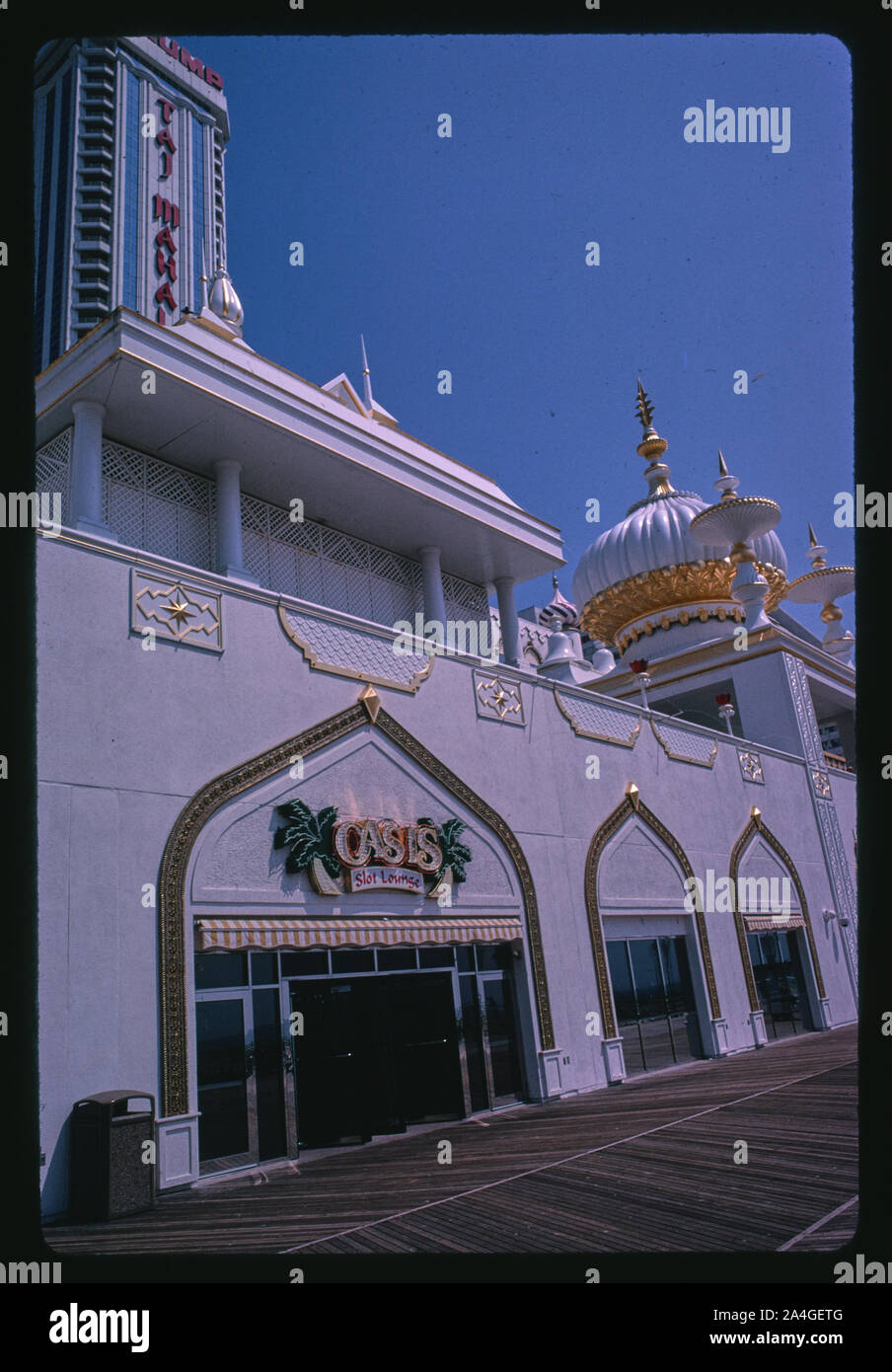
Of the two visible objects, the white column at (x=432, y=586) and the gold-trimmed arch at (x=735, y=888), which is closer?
the white column at (x=432, y=586)

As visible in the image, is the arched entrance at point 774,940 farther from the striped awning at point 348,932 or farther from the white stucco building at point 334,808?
the striped awning at point 348,932

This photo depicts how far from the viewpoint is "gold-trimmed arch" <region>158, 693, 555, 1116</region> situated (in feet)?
26.1

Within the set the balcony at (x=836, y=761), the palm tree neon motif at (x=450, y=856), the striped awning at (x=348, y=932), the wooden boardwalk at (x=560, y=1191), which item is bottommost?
the wooden boardwalk at (x=560, y=1191)

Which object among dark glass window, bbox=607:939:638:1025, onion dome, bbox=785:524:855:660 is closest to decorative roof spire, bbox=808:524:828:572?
onion dome, bbox=785:524:855:660

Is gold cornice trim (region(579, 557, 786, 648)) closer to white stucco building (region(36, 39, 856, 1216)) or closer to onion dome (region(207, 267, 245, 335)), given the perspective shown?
white stucco building (region(36, 39, 856, 1216))

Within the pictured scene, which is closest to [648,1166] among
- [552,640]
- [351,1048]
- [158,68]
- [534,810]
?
[351,1048]

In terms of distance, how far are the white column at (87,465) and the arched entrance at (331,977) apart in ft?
11.8

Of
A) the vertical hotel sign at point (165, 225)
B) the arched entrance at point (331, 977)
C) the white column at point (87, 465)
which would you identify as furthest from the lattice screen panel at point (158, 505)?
the vertical hotel sign at point (165, 225)

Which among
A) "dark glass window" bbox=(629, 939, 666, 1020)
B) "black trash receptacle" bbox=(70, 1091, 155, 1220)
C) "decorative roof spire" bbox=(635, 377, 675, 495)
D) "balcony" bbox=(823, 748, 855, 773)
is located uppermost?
"decorative roof spire" bbox=(635, 377, 675, 495)

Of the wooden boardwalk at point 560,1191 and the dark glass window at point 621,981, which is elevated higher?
the dark glass window at point 621,981

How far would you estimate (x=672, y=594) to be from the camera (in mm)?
23750

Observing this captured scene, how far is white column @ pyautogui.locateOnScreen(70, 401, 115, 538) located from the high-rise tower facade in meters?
45.0

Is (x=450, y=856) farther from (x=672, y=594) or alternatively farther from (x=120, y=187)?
(x=120, y=187)

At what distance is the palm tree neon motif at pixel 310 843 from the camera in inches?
376
